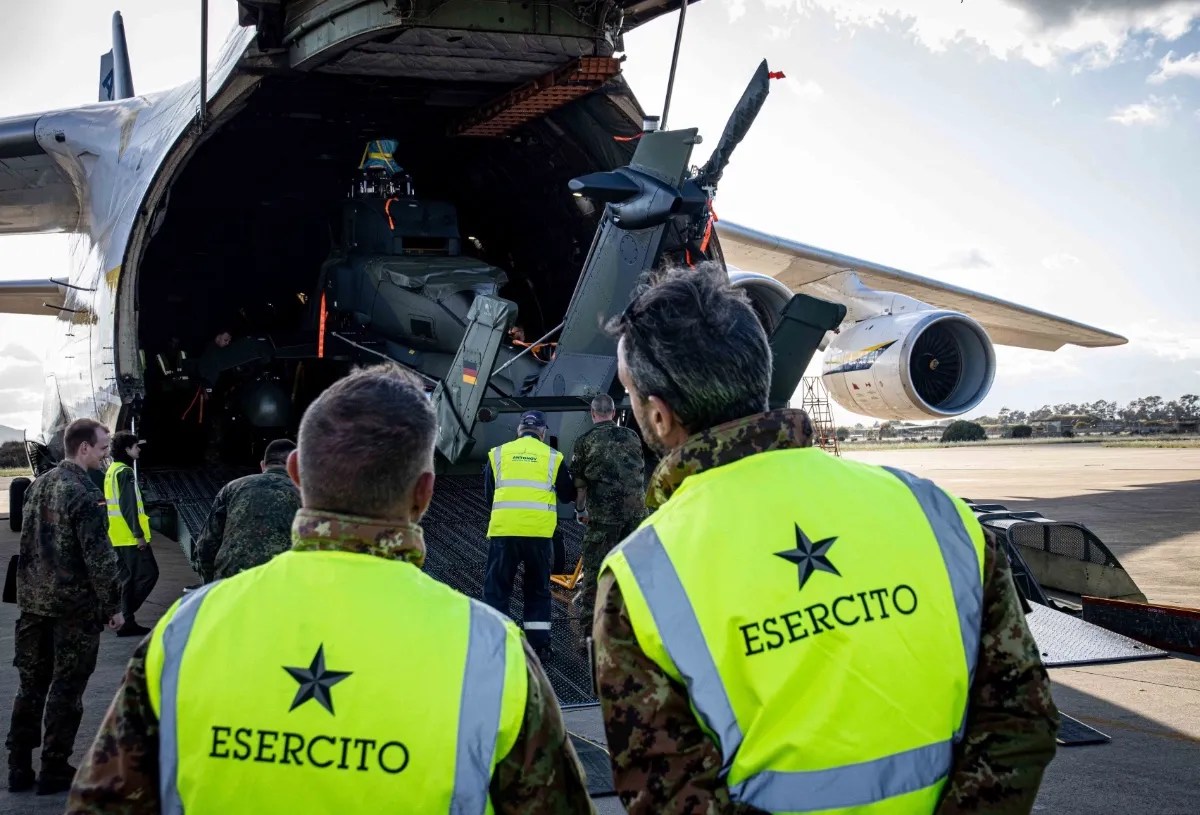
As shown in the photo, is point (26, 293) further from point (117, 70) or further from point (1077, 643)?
point (1077, 643)

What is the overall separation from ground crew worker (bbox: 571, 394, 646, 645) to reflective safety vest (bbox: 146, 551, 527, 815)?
4.79 m

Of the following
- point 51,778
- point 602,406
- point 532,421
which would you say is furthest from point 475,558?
point 51,778

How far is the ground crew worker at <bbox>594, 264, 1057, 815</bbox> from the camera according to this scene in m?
1.63

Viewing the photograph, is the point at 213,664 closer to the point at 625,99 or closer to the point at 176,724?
the point at 176,724

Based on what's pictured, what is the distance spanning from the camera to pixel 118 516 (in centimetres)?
736

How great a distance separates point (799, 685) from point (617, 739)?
29 cm

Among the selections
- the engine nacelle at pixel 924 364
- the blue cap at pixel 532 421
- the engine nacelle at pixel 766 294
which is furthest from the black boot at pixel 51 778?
the engine nacelle at pixel 924 364

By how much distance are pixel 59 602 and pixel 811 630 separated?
3974 millimetres

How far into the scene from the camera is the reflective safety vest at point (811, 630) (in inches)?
63.9

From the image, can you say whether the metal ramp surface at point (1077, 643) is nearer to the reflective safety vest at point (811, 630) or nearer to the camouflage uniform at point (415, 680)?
the reflective safety vest at point (811, 630)

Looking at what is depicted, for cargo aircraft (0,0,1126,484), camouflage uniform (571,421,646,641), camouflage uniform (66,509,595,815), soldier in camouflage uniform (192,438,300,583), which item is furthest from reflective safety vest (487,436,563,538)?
camouflage uniform (66,509,595,815)

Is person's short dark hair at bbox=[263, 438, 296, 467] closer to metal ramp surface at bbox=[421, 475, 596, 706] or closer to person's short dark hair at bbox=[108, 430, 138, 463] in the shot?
metal ramp surface at bbox=[421, 475, 596, 706]

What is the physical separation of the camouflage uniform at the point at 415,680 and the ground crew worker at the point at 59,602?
10.6 ft

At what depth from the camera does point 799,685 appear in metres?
1.63
